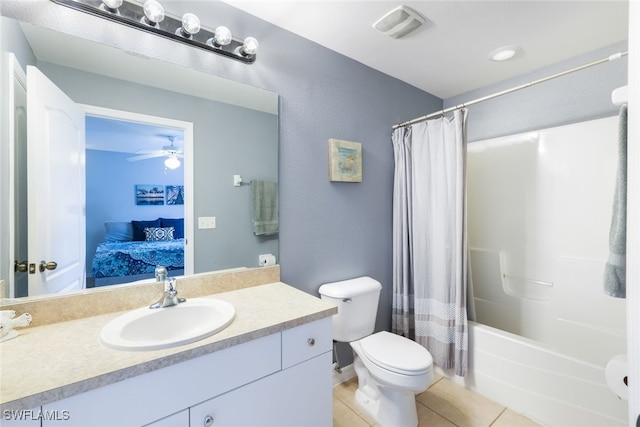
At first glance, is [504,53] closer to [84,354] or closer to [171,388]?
[171,388]

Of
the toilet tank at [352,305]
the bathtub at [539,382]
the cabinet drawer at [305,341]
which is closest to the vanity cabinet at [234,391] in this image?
the cabinet drawer at [305,341]

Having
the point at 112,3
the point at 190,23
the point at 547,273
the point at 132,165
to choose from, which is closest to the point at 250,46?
the point at 190,23

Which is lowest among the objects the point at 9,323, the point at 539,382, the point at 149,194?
the point at 539,382

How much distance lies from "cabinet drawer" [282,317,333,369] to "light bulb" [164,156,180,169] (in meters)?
1.00

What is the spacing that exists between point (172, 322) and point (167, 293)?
127mm

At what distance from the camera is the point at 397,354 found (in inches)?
62.9

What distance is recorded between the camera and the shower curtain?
6.15 feet

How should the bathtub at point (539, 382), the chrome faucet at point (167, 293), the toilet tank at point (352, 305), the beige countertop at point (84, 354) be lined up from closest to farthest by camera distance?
the beige countertop at point (84, 354) < the chrome faucet at point (167, 293) < the bathtub at point (539, 382) < the toilet tank at point (352, 305)

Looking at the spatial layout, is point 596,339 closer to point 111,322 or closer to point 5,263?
point 111,322

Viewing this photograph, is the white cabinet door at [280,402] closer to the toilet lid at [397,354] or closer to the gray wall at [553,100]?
the toilet lid at [397,354]

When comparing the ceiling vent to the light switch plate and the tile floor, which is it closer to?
the light switch plate

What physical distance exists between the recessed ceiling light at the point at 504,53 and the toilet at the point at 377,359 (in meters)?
1.82

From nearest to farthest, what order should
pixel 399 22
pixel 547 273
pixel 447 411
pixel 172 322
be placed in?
pixel 172 322 → pixel 399 22 → pixel 447 411 → pixel 547 273

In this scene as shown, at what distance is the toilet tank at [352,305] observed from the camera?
180cm
